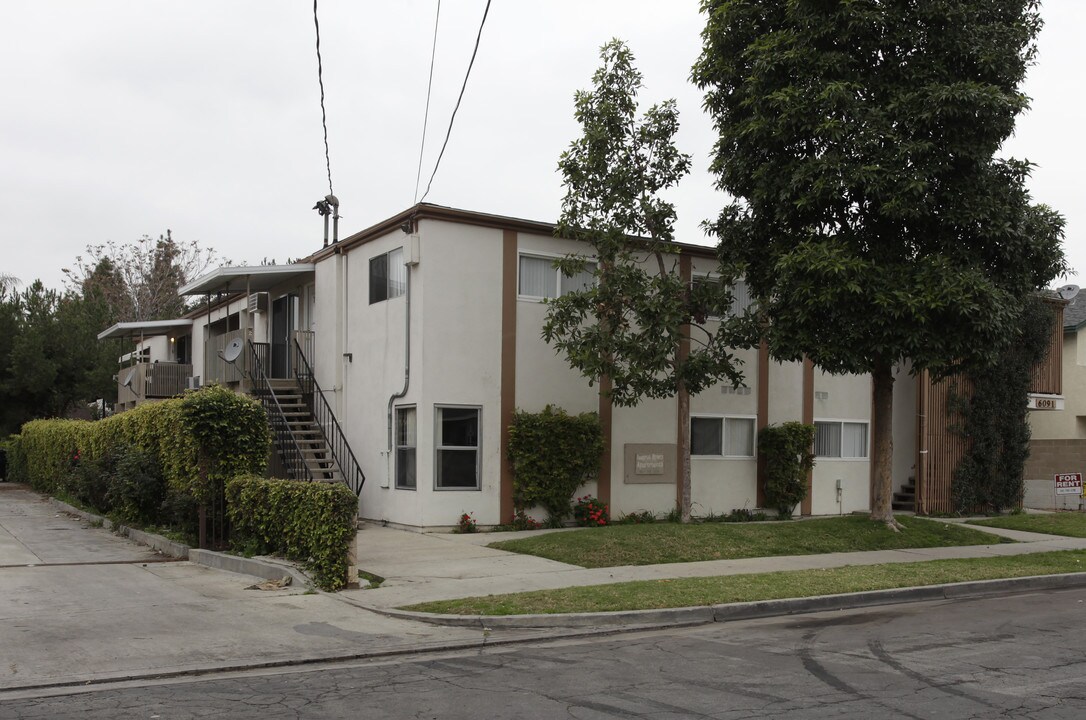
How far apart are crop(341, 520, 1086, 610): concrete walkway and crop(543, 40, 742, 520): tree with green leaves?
11.7 feet

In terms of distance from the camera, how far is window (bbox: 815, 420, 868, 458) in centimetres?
2242

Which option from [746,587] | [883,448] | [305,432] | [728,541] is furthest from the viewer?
[305,432]

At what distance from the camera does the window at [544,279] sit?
18.8m

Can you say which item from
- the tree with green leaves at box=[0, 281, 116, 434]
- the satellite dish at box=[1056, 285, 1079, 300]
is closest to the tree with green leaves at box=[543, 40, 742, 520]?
the satellite dish at box=[1056, 285, 1079, 300]

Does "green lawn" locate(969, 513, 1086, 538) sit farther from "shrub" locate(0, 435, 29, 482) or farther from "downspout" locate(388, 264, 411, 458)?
"shrub" locate(0, 435, 29, 482)

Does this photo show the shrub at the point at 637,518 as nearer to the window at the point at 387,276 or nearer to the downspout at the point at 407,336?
the downspout at the point at 407,336

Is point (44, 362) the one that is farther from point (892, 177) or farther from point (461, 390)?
point (892, 177)

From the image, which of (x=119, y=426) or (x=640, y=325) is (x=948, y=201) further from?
(x=119, y=426)

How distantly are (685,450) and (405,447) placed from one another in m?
5.26

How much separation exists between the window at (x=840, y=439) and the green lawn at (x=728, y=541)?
4.06 meters

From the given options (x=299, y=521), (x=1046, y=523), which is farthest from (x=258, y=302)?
(x=1046, y=523)

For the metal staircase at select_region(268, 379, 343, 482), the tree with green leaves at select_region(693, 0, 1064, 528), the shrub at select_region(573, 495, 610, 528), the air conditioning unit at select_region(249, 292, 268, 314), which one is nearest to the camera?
the tree with green leaves at select_region(693, 0, 1064, 528)

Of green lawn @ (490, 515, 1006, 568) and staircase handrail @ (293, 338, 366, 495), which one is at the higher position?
staircase handrail @ (293, 338, 366, 495)

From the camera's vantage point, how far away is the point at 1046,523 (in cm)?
2053
